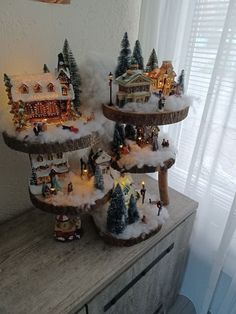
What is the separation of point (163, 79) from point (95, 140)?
0.90ft

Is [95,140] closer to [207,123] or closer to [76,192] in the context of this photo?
[76,192]

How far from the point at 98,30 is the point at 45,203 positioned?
651mm

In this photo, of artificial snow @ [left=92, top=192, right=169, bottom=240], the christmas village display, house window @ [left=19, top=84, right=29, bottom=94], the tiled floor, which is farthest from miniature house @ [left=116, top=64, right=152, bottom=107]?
the tiled floor

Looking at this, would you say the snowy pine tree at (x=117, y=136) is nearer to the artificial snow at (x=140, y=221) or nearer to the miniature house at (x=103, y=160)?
the miniature house at (x=103, y=160)

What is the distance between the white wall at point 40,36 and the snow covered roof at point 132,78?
31 cm

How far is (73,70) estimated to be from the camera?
68 cm

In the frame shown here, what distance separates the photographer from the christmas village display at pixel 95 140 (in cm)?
61

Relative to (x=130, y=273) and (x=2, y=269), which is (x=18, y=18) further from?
(x=130, y=273)

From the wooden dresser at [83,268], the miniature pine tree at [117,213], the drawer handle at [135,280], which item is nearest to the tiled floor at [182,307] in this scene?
the wooden dresser at [83,268]

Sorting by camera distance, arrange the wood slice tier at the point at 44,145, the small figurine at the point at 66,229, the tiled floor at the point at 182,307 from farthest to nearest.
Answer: the tiled floor at the point at 182,307 → the small figurine at the point at 66,229 → the wood slice tier at the point at 44,145

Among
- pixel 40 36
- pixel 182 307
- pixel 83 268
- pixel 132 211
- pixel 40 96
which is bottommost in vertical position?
pixel 182 307

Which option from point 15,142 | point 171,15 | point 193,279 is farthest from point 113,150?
point 193,279

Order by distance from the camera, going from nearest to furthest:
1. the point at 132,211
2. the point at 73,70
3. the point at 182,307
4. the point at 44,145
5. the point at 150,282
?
the point at 44,145, the point at 73,70, the point at 132,211, the point at 150,282, the point at 182,307

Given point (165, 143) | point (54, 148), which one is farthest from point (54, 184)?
point (165, 143)
